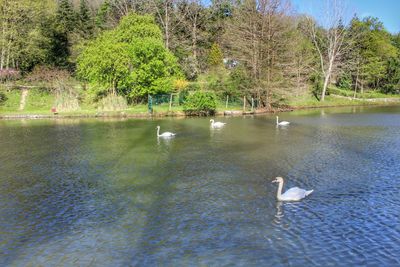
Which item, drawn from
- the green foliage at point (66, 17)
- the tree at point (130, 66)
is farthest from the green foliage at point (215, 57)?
the green foliage at point (66, 17)

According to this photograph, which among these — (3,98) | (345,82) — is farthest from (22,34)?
(345,82)

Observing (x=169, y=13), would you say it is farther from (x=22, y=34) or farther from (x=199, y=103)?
(x=199, y=103)

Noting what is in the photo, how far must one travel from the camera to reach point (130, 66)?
52.0m

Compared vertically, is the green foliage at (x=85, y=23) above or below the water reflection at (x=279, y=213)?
above

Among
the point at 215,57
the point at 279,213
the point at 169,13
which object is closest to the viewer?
the point at 279,213

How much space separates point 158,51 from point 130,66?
14.5 feet

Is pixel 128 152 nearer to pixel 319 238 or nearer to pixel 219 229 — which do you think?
pixel 219 229

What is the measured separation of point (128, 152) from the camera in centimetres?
2559

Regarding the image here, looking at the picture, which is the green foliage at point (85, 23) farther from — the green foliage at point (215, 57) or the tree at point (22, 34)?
the green foliage at point (215, 57)

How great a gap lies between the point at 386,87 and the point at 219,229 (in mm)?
81535

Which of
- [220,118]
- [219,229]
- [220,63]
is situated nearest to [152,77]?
[220,118]

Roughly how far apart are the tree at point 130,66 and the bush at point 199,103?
458cm

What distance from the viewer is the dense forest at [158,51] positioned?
166 feet

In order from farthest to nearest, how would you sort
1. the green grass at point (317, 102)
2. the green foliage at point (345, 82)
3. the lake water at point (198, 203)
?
the green foliage at point (345, 82)
the green grass at point (317, 102)
the lake water at point (198, 203)
